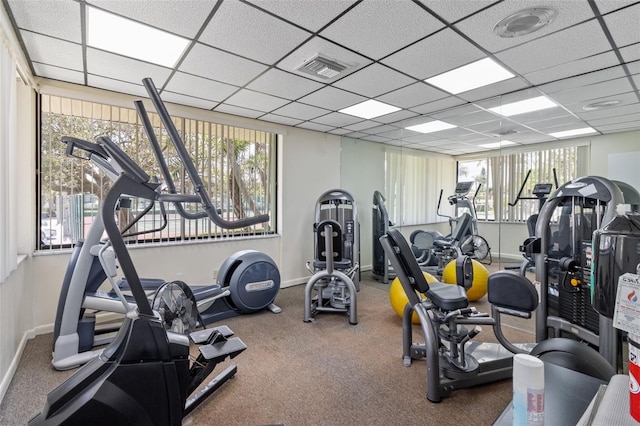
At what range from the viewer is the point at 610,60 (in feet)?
8.95

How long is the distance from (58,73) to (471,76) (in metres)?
3.91

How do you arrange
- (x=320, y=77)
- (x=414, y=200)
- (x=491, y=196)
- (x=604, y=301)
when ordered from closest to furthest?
(x=604, y=301), (x=320, y=77), (x=491, y=196), (x=414, y=200)

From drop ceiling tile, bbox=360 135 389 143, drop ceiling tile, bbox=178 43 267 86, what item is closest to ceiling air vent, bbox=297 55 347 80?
drop ceiling tile, bbox=178 43 267 86

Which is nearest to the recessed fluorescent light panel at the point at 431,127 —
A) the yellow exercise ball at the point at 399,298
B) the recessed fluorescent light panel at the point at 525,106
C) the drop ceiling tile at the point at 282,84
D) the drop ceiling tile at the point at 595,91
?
the recessed fluorescent light panel at the point at 525,106

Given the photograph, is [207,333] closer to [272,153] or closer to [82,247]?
[82,247]

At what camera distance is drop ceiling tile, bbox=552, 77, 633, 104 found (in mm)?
3226

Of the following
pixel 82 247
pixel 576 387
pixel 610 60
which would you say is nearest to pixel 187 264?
pixel 82 247

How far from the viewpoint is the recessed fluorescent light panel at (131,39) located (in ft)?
6.93

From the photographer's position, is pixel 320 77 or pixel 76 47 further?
pixel 320 77

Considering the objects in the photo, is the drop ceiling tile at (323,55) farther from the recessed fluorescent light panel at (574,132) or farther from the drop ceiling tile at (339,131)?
the recessed fluorescent light panel at (574,132)

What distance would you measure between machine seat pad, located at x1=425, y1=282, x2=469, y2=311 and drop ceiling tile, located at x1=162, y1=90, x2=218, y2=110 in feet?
10.6

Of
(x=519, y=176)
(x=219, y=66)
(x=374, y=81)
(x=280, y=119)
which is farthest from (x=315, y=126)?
(x=519, y=176)

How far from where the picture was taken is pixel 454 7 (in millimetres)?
1948

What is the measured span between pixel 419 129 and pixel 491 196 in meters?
1.52
